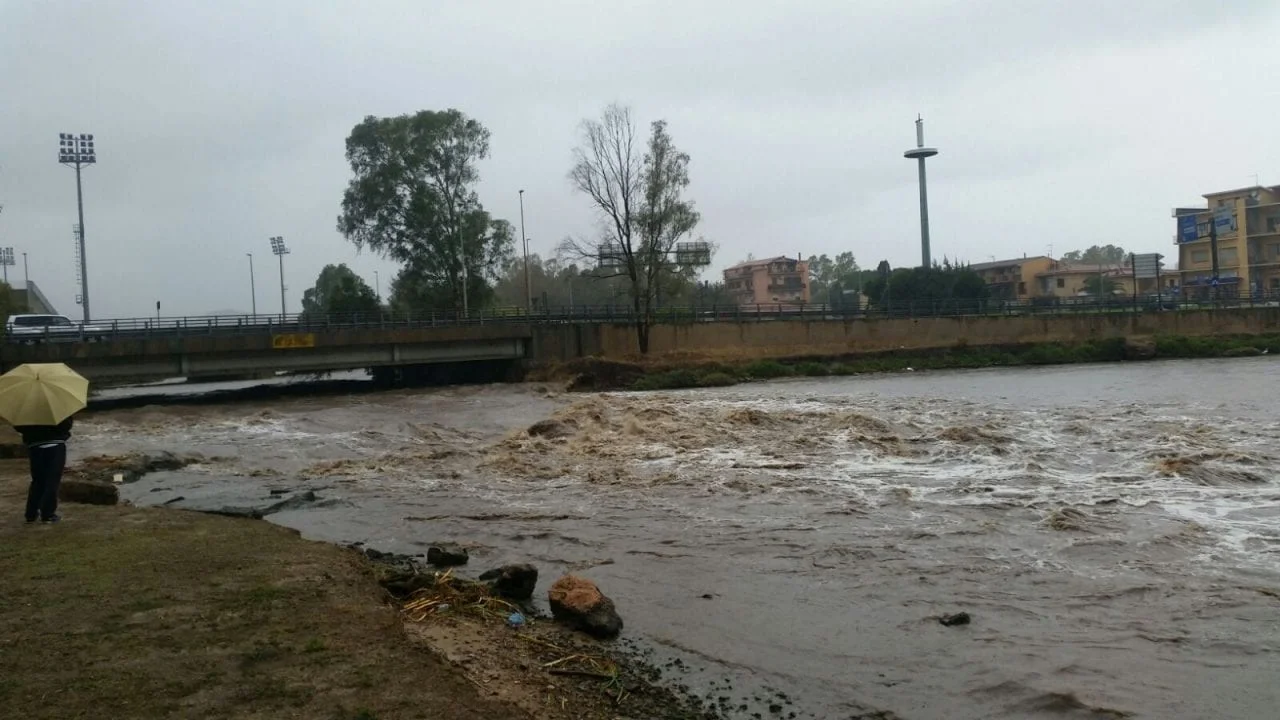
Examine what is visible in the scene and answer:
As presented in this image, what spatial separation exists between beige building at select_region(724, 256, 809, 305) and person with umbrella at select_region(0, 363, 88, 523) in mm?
133368

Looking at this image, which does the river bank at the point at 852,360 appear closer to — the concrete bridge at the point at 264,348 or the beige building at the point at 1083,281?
the concrete bridge at the point at 264,348

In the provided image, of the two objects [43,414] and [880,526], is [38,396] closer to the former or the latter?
[43,414]

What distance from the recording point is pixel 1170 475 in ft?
53.9

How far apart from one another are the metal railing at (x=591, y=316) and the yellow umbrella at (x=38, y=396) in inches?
1338

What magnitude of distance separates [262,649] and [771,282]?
142 metres

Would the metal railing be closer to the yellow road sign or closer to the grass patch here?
the yellow road sign

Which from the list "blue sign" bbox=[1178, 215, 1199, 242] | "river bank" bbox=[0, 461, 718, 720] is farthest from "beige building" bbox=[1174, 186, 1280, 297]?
"river bank" bbox=[0, 461, 718, 720]

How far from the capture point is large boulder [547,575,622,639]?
8.34 metres

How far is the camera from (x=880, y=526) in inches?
520

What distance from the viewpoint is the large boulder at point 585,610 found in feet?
27.3

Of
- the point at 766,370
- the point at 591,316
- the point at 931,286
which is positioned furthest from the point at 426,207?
the point at 931,286

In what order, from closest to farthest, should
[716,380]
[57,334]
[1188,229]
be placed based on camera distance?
[57,334] < [716,380] < [1188,229]

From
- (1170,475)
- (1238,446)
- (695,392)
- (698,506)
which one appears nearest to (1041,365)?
(695,392)

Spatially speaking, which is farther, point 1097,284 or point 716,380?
point 1097,284
